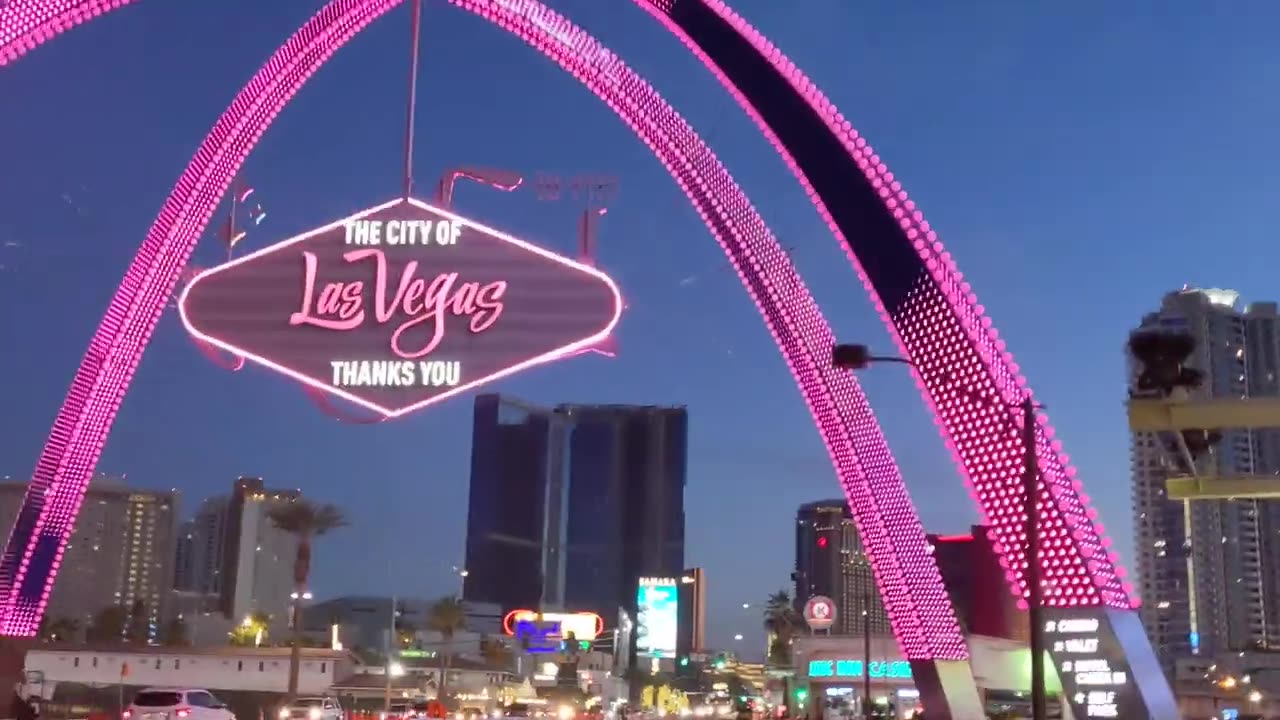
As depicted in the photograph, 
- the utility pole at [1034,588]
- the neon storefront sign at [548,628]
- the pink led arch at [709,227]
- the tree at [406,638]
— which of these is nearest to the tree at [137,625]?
the tree at [406,638]

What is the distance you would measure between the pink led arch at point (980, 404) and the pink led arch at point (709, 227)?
7502mm

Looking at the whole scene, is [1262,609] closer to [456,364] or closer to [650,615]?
[650,615]

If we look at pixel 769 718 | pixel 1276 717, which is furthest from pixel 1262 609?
pixel 1276 717

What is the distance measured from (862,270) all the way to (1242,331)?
35.2m

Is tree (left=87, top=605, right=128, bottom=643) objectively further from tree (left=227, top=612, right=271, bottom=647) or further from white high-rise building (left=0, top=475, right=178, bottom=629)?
white high-rise building (left=0, top=475, right=178, bottom=629)

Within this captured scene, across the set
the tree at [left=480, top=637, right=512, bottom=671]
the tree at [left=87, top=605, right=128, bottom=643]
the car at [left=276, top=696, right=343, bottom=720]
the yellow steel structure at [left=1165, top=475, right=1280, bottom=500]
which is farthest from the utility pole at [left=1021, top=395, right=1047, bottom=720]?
the tree at [left=87, top=605, right=128, bottom=643]

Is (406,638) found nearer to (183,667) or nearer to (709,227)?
(183,667)

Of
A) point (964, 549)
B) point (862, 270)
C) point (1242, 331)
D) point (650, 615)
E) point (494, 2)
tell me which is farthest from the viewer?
point (650, 615)

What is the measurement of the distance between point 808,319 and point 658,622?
2829 inches

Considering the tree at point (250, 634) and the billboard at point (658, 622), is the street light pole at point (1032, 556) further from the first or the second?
the billboard at point (658, 622)

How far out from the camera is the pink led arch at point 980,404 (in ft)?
69.8

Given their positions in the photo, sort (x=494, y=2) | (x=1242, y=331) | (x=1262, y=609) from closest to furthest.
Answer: (x=494, y=2), (x=1242, y=331), (x=1262, y=609)

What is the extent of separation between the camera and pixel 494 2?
30469mm

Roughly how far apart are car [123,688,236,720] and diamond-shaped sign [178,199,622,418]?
8.79m
